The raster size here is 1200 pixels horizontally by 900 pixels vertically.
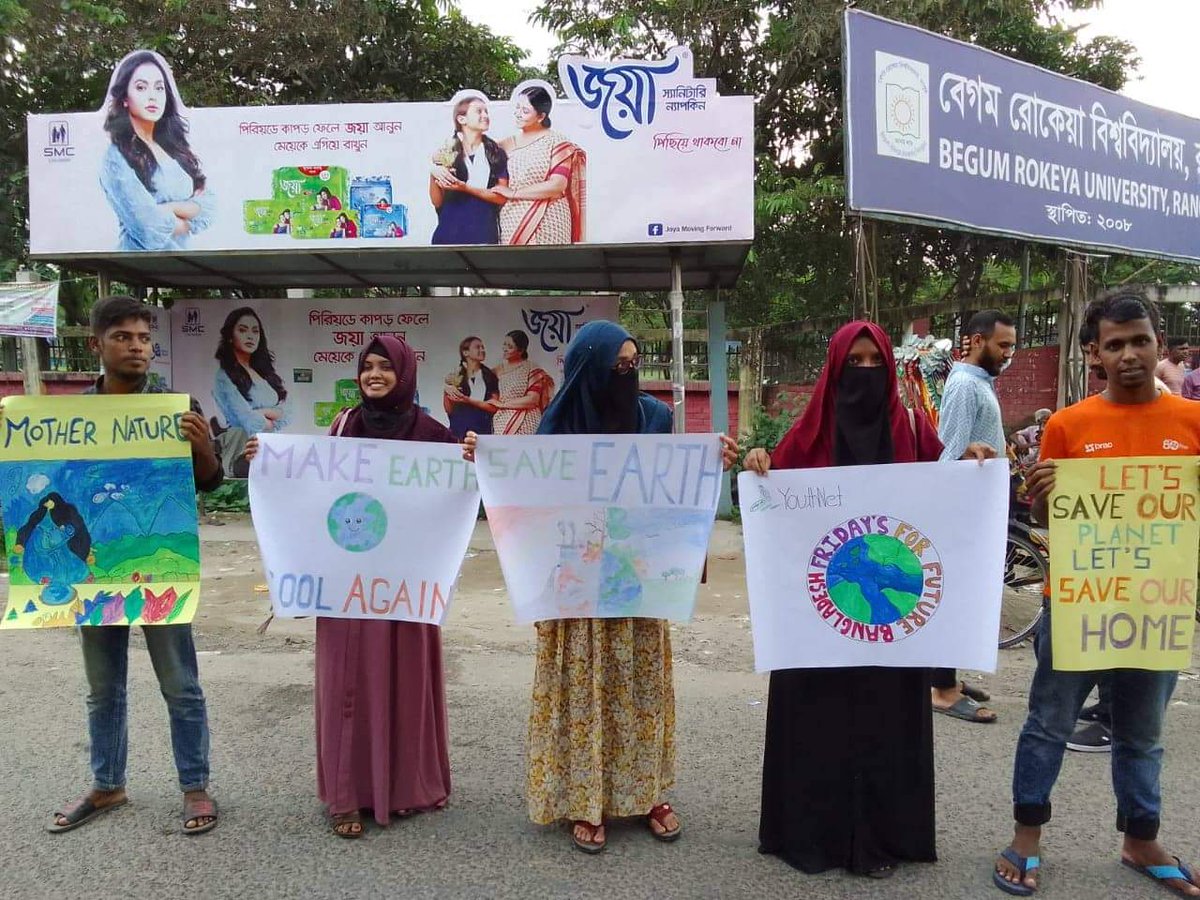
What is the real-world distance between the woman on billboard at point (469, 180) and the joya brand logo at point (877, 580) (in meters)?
5.31

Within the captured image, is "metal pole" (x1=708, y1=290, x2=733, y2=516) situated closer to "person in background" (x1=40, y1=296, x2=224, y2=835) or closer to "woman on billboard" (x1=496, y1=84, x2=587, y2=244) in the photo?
"woman on billboard" (x1=496, y1=84, x2=587, y2=244)

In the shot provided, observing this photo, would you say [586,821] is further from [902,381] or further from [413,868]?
[902,381]

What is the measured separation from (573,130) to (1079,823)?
6092mm

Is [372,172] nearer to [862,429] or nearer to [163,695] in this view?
[163,695]

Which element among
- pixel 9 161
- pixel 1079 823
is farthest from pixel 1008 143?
pixel 9 161

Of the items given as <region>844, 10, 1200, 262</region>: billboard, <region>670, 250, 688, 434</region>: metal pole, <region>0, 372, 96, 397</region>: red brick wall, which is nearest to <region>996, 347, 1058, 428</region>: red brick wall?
<region>844, 10, 1200, 262</region>: billboard

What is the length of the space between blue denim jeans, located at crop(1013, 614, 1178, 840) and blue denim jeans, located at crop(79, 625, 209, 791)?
2721 millimetres

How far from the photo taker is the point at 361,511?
9.64 feet

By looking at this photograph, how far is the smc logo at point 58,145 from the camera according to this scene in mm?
7277

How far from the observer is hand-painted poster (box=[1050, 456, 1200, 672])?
2434mm

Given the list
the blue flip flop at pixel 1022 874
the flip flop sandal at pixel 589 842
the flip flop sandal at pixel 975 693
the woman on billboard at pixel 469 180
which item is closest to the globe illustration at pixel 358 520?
the flip flop sandal at pixel 589 842

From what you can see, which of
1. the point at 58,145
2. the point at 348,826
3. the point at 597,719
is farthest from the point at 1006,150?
the point at 58,145

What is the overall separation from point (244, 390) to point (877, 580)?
8023 millimetres

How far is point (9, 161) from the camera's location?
1191 centimetres
